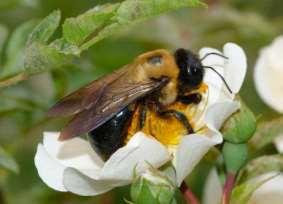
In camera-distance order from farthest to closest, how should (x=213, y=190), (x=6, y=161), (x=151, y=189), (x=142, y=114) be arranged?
(x=213, y=190) → (x=6, y=161) → (x=142, y=114) → (x=151, y=189)

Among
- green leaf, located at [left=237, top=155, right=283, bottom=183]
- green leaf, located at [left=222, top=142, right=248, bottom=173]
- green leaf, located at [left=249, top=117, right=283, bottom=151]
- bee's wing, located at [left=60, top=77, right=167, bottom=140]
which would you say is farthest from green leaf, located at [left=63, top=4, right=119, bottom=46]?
green leaf, located at [left=249, top=117, right=283, bottom=151]

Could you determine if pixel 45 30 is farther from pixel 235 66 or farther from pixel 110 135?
pixel 235 66

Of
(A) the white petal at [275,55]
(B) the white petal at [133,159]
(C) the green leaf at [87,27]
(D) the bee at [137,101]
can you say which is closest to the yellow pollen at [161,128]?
(D) the bee at [137,101]

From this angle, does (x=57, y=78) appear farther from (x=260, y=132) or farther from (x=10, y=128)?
(x=260, y=132)

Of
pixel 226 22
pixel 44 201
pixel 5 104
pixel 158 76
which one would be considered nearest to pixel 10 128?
pixel 44 201

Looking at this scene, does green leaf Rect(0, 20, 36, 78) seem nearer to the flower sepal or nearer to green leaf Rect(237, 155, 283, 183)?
the flower sepal

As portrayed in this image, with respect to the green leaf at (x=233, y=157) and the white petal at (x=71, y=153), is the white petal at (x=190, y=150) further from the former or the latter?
the white petal at (x=71, y=153)

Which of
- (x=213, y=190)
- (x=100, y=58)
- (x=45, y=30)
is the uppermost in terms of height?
(x=45, y=30)

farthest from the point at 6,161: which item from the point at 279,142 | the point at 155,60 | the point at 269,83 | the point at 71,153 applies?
the point at 269,83
